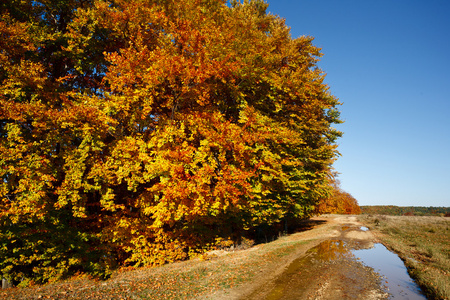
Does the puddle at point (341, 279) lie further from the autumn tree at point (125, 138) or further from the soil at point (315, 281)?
the autumn tree at point (125, 138)

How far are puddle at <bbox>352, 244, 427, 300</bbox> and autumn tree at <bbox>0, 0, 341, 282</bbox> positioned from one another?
614 cm

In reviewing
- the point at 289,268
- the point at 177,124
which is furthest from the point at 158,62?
the point at 289,268

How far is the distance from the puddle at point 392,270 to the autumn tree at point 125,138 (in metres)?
6.14

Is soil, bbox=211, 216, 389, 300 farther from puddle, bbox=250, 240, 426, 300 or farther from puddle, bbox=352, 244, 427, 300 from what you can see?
puddle, bbox=352, 244, 427, 300

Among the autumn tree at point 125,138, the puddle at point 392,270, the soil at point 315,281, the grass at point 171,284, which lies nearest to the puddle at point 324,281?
the soil at point 315,281

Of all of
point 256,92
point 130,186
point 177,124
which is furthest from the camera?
point 256,92

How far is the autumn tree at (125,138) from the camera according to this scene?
10.6 meters

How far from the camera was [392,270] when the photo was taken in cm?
1150

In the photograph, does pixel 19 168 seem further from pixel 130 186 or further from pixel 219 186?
pixel 219 186

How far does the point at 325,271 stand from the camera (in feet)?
34.6

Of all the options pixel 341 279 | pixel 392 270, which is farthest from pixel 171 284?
pixel 392 270

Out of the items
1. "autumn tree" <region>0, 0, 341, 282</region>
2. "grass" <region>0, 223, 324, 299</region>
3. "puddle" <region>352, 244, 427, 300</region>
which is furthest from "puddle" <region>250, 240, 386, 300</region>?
"autumn tree" <region>0, 0, 341, 282</region>

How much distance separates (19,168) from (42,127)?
2092 mm

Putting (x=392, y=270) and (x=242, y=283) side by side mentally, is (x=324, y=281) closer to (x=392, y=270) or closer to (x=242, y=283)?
(x=242, y=283)
